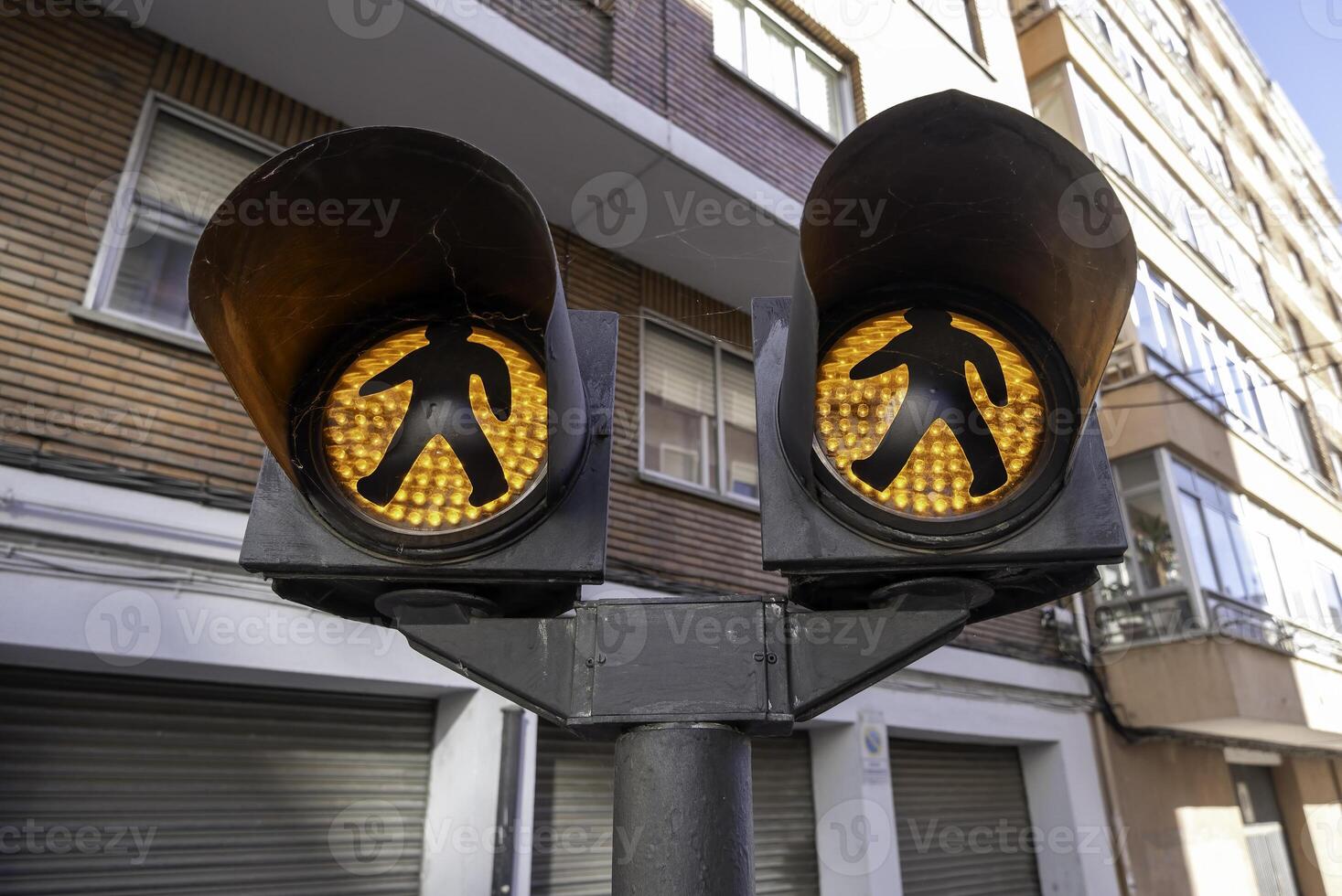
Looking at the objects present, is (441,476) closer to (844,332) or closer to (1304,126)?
(844,332)

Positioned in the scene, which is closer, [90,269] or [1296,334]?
[90,269]

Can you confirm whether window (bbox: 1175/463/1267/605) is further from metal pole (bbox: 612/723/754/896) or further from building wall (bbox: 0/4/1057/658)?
metal pole (bbox: 612/723/754/896)

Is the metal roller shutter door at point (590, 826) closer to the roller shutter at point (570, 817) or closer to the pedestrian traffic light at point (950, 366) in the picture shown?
the roller shutter at point (570, 817)

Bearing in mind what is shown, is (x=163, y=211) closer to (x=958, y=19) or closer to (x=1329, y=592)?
(x=958, y=19)

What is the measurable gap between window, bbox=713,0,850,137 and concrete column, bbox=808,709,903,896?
581 centimetres

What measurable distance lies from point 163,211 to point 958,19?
1001 cm

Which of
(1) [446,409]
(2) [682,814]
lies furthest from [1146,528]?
(1) [446,409]

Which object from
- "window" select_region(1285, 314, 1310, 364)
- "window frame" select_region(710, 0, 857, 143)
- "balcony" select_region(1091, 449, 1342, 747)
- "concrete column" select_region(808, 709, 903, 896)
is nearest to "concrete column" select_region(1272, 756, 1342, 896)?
"balcony" select_region(1091, 449, 1342, 747)

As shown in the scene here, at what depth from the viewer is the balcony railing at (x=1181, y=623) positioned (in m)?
9.61

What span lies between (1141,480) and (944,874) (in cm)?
518

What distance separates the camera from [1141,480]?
34.0 ft

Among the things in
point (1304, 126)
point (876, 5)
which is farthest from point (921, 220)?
point (1304, 126)

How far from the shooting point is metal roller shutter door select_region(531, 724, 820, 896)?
573 centimetres

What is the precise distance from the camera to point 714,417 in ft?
25.8
